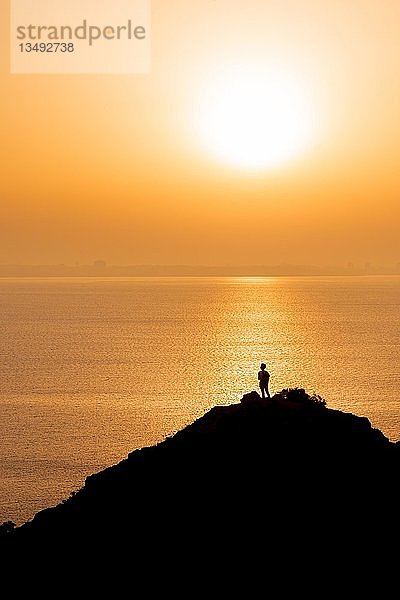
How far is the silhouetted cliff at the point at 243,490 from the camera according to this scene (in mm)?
28953

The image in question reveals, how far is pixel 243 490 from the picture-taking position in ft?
99.9

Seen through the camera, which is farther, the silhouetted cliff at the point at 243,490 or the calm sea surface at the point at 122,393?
the calm sea surface at the point at 122,393

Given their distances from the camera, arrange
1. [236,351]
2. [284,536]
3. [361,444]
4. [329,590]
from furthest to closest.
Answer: [236,351], [361,444], [284,536], [329,590]

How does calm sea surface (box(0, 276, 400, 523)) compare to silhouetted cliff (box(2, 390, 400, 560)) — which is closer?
Answer: silhouetted cliff (box(2, 390, 400, 560))

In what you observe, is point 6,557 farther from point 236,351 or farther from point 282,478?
point 236,351

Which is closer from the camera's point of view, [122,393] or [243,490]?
[243,490]

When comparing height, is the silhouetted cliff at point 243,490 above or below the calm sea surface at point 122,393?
below

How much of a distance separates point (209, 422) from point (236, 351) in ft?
498

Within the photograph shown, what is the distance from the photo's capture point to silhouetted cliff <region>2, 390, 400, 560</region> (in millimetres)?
28953

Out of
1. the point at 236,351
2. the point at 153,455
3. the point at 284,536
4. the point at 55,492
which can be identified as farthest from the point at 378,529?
the point at 236,351

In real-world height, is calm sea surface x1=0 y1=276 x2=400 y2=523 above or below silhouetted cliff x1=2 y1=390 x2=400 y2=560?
above

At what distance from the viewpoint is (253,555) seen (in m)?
27.6

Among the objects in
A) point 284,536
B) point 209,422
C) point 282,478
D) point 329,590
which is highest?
point 209,422

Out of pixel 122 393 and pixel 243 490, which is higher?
pixel 122 393
